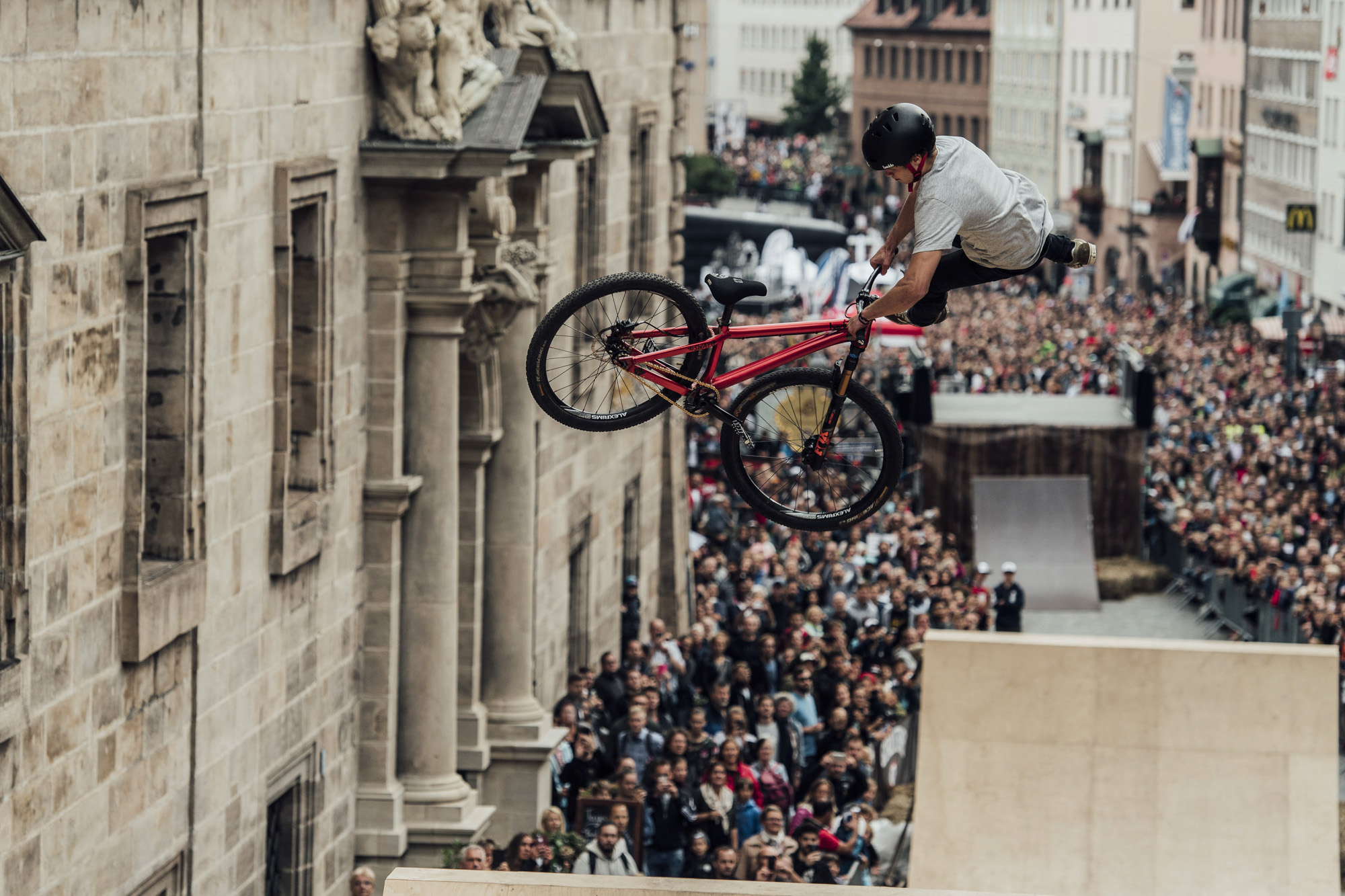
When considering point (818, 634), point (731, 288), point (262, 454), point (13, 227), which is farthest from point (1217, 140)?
point (13, 227)

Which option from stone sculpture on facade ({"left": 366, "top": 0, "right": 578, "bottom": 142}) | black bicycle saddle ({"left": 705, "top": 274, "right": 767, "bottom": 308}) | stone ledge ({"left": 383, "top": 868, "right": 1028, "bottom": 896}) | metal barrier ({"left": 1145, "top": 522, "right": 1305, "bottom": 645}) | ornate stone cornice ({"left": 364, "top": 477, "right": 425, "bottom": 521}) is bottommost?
metal barrier ({"left": 1145, "top": 522, "right": 1305, "bottom": 645})

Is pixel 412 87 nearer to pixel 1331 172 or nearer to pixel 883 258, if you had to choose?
pixel 883 258

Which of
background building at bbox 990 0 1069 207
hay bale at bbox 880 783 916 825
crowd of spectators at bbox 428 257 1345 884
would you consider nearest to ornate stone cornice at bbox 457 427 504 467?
crowd of spectators at bbox 428 257 1345 884

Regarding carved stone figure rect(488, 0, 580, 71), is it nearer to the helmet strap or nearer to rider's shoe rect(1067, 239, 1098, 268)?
rider's shoe rect(1067, 239, 1098, 268)

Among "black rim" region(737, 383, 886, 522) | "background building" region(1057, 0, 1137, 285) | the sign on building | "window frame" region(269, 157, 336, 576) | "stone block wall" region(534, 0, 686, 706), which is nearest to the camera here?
"black rim" region(737, 383, 886, 522)

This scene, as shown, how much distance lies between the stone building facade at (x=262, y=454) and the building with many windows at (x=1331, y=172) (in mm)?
56430

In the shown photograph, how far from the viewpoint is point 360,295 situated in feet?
70.6

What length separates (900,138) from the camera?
12586mm

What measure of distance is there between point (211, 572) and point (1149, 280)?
295ft

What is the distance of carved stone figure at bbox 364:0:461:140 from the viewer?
2128cm

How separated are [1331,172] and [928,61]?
209 ft

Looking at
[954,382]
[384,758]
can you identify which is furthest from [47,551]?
[954,382]

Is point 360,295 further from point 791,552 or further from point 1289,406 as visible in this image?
point 1289,406

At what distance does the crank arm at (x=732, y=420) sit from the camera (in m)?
13.3
